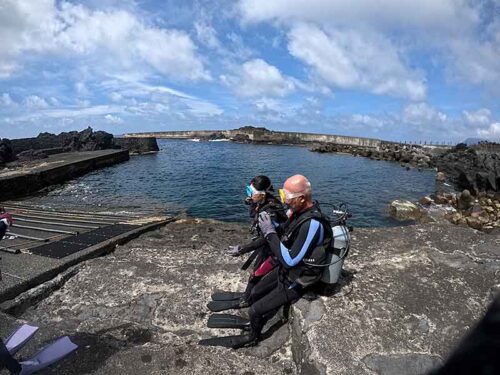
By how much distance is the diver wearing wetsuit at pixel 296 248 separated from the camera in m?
3.86

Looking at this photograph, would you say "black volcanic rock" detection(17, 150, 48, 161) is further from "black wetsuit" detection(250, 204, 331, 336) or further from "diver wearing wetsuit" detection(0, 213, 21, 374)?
"black wetsuit" detection(250, 204, 331, 336)

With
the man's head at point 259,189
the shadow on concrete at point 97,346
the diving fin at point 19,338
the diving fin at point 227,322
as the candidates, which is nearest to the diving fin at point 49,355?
the shadow on concrete at point 97,346

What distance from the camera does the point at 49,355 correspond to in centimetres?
381

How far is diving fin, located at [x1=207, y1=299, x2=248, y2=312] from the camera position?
5.14 meters

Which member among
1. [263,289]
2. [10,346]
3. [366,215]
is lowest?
[366,215]

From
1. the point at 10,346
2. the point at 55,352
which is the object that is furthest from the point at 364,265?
the point at 10,346

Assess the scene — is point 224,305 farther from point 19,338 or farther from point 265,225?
point 19,338

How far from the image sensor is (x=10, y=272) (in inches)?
233

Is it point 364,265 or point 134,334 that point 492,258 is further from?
point 134,334

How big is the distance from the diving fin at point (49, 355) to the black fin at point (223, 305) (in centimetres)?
183

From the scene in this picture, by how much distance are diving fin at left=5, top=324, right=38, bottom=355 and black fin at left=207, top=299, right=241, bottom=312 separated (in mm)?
2190

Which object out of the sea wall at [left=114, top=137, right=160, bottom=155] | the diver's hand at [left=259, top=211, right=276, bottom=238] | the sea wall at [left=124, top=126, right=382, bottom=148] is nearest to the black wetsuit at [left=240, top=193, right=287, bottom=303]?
the diver's hand at [left=259, top=211, right=276, bottom=238]

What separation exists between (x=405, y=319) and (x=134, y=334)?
3.33m

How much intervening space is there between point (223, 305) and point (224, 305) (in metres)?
0.02
